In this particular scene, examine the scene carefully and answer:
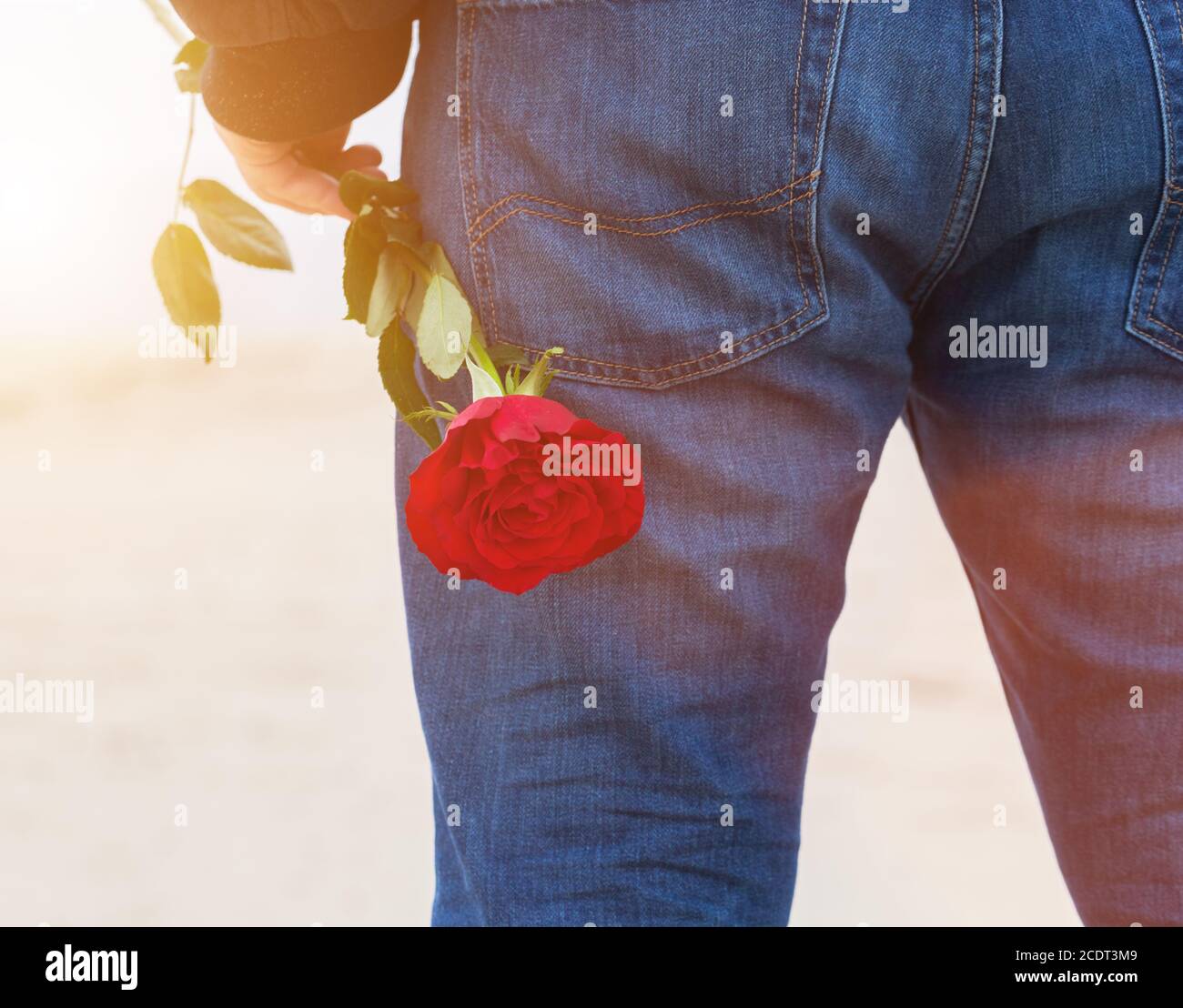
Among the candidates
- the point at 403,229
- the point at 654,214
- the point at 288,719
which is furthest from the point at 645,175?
the point at 288,719

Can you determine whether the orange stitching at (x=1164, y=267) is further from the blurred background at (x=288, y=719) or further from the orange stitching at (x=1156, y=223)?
the blurred background at (x=288, y=719)

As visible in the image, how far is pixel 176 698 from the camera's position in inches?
83.3

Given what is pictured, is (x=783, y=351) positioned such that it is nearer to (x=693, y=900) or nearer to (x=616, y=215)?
(x=616, y=215)

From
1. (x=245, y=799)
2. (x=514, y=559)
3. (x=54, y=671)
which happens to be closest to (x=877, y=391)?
(x=514, y=559)

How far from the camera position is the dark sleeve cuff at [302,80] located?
1.86 feet

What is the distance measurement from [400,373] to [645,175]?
0.16 m

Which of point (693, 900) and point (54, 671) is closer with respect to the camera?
point (693, 900)

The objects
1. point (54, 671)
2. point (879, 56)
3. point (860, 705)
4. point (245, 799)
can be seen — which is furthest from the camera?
point (54, 671)

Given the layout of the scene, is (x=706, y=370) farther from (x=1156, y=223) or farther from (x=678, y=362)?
(x=1156, y=223)

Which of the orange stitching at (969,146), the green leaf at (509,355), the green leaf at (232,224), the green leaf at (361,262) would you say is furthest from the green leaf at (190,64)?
the orange stitching at (969,146)

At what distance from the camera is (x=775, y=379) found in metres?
0.55

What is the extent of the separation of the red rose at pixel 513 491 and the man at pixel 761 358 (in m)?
0.05

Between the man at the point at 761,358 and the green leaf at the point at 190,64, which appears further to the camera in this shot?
the green leaf at the point at 190,64

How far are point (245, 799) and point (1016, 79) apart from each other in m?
1.58
